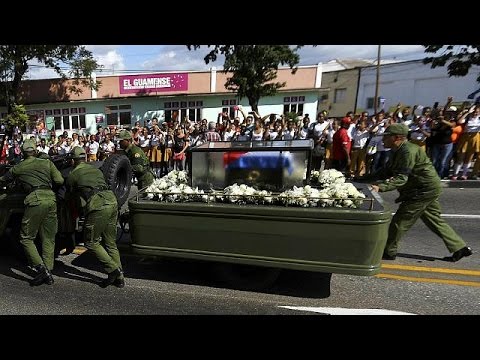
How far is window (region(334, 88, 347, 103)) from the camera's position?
3984 cm

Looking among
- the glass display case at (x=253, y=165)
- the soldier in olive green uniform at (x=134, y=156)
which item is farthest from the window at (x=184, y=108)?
the glass display case at (x=253, y=165)

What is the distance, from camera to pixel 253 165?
172 inches

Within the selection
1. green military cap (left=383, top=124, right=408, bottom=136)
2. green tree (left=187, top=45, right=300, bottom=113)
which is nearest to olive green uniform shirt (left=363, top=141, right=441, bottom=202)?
green military cap (left=383, top=124, right=408, bottom=136)

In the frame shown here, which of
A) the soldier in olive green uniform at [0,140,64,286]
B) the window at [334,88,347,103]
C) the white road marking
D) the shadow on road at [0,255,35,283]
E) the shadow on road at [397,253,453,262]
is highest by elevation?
the window at [334,88,347,103]

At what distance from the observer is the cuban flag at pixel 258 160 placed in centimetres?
426

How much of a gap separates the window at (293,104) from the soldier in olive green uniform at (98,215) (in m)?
27.8

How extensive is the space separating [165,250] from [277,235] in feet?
4.23

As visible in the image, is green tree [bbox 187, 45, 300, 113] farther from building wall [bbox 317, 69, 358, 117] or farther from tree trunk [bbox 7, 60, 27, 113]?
building wall [bbox 317, 69, 358, 117]

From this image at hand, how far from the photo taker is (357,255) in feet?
11.8

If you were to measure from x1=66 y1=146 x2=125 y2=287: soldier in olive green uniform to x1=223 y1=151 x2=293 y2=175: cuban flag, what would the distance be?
5.02 ft

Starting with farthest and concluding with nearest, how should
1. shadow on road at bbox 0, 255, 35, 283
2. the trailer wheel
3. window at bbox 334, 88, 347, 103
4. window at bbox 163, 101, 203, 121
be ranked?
window at bbox 334, 88, 347, 103 → window at bbox 163, 101, 203, 121 → shadow on road at bbox 0, 255, 35, 283 → the trailer wheel

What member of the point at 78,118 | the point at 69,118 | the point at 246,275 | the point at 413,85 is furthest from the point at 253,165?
the point at 413,85

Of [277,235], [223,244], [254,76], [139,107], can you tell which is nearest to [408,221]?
[277,235]
